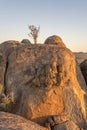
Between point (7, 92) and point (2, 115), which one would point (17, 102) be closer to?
point (7, 92)

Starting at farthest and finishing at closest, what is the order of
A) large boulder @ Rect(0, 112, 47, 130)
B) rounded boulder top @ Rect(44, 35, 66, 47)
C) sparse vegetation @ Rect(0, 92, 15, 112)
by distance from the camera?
rounded boulder top @ Rect(44, 35, 66, 47) → sparse vegetation @ Rect(0, 92, 15, 112) → large boulder @ Rect(0, 112, 47, 130)

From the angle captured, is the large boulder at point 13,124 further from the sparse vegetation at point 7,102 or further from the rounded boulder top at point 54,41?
the rounded boulder top at point 54,41

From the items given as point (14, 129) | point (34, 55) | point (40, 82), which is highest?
point (34, 55)

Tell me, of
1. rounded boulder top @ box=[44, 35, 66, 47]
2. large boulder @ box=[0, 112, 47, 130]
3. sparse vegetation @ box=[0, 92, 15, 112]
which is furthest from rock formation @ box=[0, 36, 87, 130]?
rounded boulder top @ box=[44, 35, 66, 47]

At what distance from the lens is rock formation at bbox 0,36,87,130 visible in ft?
34.8

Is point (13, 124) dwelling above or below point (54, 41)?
below

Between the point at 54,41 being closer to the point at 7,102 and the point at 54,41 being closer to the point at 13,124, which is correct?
the point at 7,102

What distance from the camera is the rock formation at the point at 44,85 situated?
1059 cm

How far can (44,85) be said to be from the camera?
10906mm

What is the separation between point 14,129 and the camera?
807 centimetres

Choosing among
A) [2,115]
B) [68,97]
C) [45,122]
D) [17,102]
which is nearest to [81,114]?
[68,97]

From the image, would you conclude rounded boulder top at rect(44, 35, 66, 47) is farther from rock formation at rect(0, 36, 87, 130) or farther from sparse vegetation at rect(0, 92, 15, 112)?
sparse vegetation at rect(0, 92, 15, 112)

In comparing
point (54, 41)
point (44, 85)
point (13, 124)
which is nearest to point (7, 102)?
point (44, 85)

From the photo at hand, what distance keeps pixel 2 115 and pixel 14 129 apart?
3.75ft
